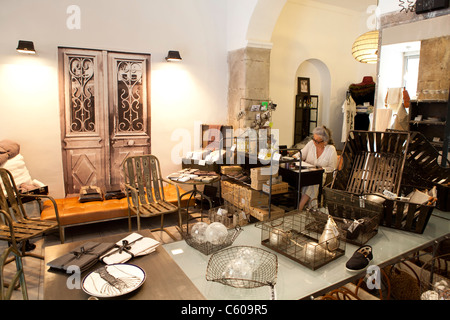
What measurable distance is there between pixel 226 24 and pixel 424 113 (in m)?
4.18

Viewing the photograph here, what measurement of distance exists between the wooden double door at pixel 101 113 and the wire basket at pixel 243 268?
3882 millimetres

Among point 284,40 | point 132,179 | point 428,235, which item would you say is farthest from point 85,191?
point 284,40

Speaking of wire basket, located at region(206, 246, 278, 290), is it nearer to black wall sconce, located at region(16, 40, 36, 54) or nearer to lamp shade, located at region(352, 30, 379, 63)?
lamp shade, located at region(352, 30, 379, 63)

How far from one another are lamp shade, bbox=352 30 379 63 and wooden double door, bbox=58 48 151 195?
344cm

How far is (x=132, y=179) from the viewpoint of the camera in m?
4.38

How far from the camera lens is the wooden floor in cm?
338

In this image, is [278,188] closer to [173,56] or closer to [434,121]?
[434,121]

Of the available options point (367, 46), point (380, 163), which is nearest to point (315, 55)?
point (367, 46)

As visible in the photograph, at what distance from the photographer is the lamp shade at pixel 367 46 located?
445 centimetres

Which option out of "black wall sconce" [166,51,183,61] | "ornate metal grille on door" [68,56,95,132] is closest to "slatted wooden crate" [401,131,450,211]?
"black wall sconce" [166,51,183,61]

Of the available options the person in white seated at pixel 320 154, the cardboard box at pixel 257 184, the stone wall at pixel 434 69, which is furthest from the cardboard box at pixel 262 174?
the stone wall at pixel 434 69

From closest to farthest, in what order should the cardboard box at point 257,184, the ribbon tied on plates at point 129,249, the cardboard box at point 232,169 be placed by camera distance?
the ribbon tied on plates at point 129,249 → the cardboard box at point 257,184 → the cardboard box at point 232,169

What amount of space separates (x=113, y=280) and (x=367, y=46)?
435cm

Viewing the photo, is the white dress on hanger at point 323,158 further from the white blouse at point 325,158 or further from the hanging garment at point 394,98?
the hanging garment at point 394,98
